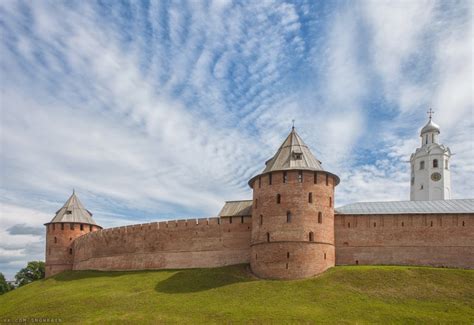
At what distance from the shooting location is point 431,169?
169ft

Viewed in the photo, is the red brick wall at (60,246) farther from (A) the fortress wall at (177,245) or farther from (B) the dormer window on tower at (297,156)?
(B) the dormer window on tower at (297,156)

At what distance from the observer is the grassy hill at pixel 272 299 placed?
23.5 meters

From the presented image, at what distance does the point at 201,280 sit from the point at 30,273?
3758cm

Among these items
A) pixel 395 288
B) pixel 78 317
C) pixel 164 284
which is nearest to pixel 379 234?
pixel 395 288

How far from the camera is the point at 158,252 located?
3700cm

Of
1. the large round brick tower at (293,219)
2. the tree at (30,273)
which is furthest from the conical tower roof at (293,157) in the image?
the tree at (30,273)

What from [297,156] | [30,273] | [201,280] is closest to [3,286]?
[30,273]

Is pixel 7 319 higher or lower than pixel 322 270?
lower

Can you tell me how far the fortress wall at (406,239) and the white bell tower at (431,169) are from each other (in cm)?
2069

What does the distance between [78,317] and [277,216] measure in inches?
493

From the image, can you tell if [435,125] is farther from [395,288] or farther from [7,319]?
[7,319]

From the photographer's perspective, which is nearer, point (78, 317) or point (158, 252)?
point (78, 317)

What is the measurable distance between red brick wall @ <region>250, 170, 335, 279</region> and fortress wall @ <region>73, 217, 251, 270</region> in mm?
3662

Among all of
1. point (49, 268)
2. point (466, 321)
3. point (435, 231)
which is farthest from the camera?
point (49, 268)
